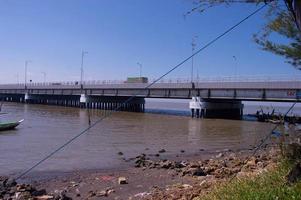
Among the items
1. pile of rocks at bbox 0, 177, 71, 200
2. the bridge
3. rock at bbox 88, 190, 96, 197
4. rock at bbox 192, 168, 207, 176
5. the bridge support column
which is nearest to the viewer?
pile of rocks at bbox 0, 177, 71, 200

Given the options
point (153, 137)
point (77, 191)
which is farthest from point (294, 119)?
point (153, 137)

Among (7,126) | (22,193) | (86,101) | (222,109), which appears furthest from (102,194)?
(86,101)

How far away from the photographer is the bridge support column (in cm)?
7422

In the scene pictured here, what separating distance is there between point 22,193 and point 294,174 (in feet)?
30.5

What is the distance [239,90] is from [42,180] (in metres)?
51.8

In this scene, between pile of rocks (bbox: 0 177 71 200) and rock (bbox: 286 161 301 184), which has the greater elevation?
rock (bbox: 286 161 301 184)

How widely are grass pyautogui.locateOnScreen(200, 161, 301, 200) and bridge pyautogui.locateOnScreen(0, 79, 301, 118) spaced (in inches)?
879

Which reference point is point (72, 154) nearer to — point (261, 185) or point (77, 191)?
point (77, 191)

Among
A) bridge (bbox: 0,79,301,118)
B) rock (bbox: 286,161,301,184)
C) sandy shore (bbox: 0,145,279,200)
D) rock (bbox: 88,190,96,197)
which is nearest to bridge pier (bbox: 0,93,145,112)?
bridge (bbox: 0,79,301,118)

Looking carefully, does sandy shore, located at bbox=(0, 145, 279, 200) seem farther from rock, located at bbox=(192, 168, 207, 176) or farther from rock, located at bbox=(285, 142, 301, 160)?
rock, located at bbox=(285, 142, 301, 160)

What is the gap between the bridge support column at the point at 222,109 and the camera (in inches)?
2922

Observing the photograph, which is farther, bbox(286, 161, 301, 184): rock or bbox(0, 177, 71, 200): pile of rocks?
bbox(0, 177, 71, 200): pile of rocks

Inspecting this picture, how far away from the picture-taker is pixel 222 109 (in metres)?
77.3

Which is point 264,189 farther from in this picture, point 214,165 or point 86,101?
point 86,101
